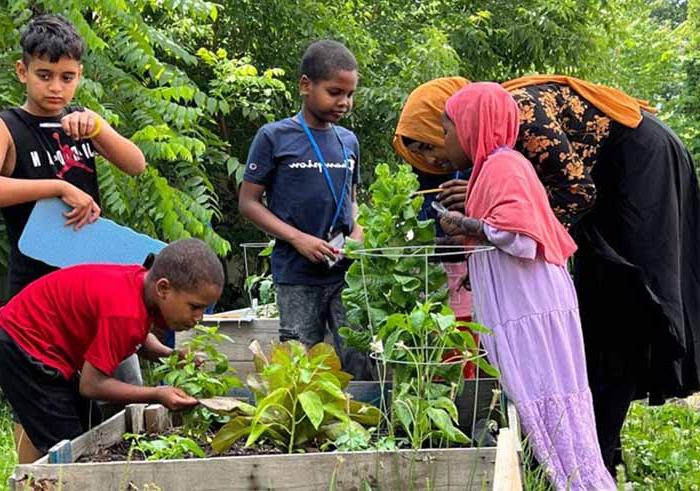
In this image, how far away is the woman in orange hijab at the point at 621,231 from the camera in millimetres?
4301

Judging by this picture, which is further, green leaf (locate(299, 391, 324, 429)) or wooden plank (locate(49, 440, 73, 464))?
green leaf (locate(299, 391, 324, 429))

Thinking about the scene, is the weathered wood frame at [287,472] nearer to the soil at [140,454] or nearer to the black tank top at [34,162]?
the soil at [140,454]

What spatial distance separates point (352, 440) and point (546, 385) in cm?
87

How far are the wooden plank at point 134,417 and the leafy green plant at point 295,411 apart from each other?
0.43 metres

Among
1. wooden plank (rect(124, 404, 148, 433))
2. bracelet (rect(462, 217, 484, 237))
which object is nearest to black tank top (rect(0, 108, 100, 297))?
wooden plank (rect(124, 404, 148, 433))

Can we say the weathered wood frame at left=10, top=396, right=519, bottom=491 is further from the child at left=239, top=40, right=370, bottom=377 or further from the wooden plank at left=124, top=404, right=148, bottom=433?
the child at left=239, top=40, right=370, bottom=377

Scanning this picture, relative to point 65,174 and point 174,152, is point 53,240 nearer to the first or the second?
point 65,174

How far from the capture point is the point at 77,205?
3.73m

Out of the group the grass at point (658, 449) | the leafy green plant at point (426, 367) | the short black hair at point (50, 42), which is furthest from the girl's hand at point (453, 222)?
the short black hair at point (50, 42)

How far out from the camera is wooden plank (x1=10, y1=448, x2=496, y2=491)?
2.94 meters

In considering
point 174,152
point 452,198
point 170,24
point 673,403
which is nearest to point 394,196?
point 452,198

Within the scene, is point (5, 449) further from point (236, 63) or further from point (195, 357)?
point (236, 63)

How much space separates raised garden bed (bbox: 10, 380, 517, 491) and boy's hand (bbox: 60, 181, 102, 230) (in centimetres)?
103

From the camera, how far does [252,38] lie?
11.0 meters
